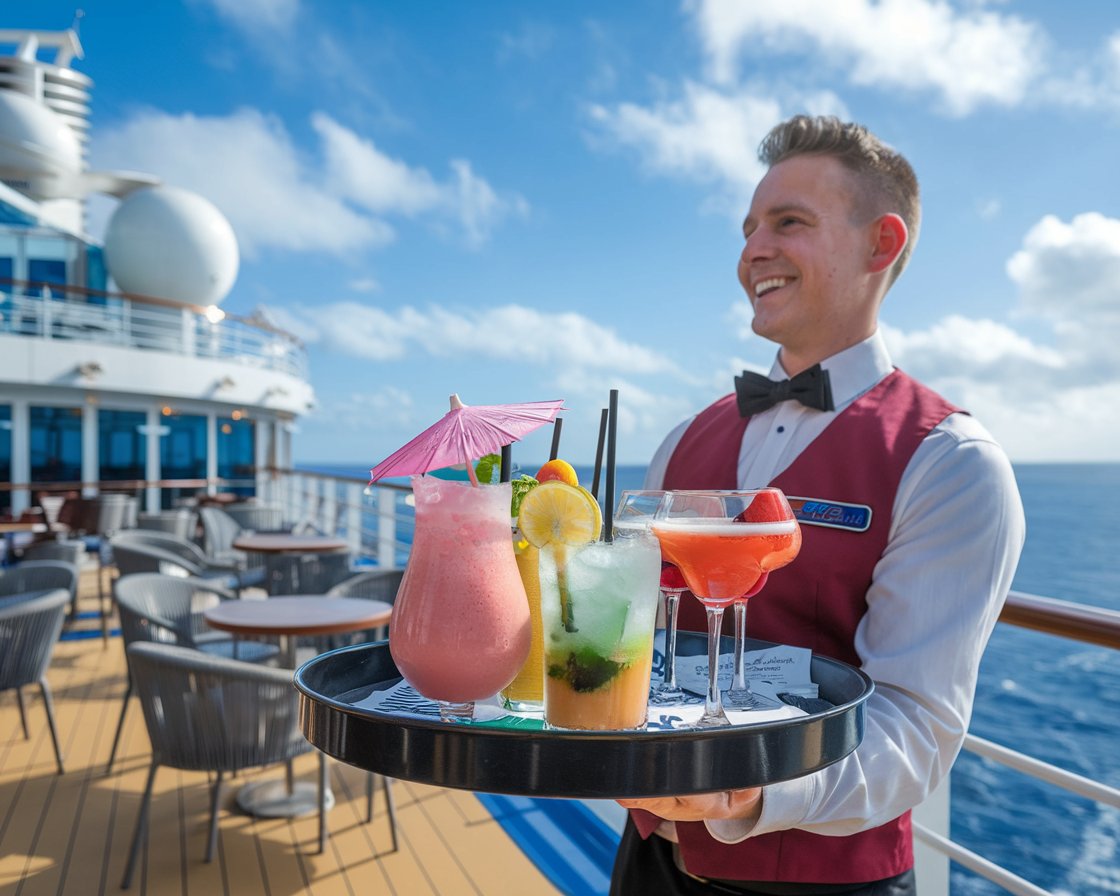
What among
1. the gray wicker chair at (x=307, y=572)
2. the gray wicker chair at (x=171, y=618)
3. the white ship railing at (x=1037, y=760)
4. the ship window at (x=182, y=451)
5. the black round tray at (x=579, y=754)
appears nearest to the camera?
the black round tray at (x=579, y=754)

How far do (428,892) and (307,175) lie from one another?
1951 cm

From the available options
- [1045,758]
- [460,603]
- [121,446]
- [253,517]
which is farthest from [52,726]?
[1045,758]

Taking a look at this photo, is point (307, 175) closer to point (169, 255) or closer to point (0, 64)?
point (169, 255)

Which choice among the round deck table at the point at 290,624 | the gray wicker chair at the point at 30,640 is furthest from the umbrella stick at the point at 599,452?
the gray wicker chair at the point at 30,640

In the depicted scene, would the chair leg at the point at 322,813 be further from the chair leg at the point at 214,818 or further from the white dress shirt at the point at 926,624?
the white dress shirt at the point at 926,624

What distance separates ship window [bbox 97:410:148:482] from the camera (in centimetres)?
1151

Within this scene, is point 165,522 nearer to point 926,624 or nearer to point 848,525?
point 848,525

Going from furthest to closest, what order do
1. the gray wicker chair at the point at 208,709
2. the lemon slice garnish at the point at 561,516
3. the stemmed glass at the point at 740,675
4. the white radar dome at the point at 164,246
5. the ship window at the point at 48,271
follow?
the white radar dome at the point at 164,246
the ship window at the point at 48,271
the gray wicker chair at the point at 208,709
the stemmed glass at the point at 740,675
the lemon slice garnish at the point at 561,516

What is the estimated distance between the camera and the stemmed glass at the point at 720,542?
863mm

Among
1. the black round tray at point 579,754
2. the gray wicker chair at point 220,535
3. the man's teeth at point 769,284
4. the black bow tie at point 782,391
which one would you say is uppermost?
the man's teeth at point 769,284

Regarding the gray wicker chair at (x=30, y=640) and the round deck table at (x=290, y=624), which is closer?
the round deck table at (x=290, y=624)

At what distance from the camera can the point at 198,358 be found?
39.8 feet

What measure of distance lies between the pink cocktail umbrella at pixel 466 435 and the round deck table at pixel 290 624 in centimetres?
219

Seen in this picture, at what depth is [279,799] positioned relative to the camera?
310 centimetres
